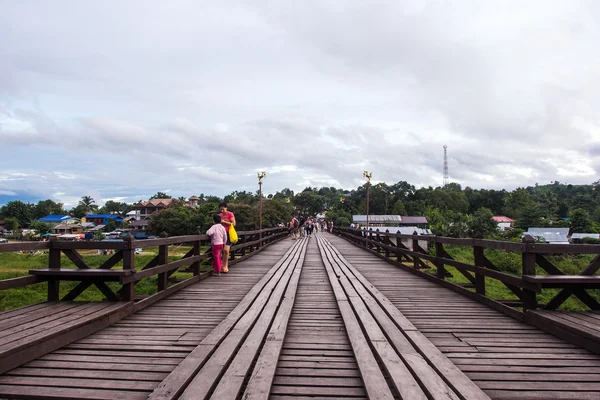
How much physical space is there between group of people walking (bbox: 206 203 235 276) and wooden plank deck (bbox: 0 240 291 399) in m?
2.69

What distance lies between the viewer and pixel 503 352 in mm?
3406

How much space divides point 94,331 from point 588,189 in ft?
654

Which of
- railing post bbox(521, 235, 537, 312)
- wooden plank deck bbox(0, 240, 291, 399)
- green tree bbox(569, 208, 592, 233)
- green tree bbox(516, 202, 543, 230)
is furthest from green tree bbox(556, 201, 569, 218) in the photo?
wooden plank deck bbox(0, 240, 291, 399)

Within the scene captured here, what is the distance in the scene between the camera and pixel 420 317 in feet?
15.3

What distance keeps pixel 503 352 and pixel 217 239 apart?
570cm

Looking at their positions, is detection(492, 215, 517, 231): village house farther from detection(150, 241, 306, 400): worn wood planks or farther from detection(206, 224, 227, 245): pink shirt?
detection(150, 241, 306, 400): worn wood planks

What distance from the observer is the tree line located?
192 ft

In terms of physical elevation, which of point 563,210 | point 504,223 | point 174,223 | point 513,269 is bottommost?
point 513,269

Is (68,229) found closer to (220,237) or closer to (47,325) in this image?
(220,237)

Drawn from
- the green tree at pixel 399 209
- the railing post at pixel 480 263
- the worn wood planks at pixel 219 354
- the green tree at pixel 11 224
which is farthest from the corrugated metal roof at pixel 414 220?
the green tree at pixel 11 224

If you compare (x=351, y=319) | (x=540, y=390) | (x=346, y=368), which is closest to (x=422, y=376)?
(x=346, y=368)

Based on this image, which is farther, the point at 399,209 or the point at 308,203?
the point at 308,203

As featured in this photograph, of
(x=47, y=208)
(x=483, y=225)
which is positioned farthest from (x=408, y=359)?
(x=47, y=208)

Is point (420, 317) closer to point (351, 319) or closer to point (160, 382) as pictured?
point (351, 319)
